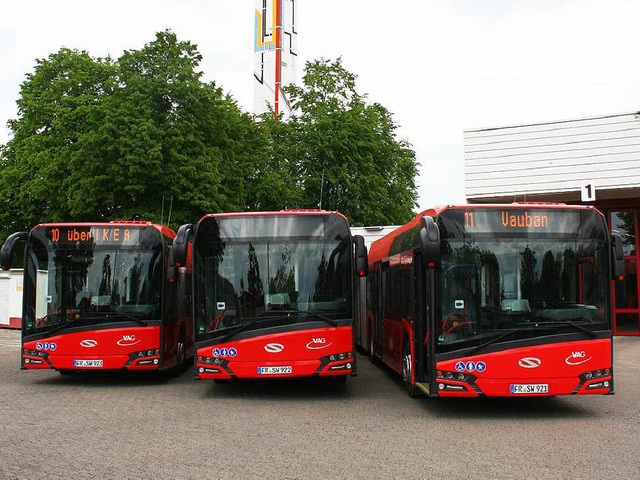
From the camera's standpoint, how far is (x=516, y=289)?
9.41 m

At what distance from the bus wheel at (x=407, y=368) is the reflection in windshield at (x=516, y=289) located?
1.99m

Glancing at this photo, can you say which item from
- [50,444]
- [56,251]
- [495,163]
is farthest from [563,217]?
[495,163]

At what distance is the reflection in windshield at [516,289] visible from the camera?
938cm

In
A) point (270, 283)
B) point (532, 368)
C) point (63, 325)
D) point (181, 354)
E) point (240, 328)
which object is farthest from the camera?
point (181, 354)

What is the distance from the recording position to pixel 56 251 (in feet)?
41.9

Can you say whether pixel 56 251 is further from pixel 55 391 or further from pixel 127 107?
pixel 127 107

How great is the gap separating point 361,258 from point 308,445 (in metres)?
3.95

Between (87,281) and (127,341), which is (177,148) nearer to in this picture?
(87,281)

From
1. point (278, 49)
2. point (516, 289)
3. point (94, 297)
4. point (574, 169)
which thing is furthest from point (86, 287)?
point (278, 49)

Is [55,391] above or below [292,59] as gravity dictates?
below

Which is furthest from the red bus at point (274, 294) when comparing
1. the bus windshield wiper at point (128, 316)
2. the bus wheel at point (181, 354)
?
the bus wheel at point (181, 354)

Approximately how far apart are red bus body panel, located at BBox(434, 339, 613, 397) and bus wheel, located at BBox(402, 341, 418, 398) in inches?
76.3

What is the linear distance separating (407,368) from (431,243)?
315cm

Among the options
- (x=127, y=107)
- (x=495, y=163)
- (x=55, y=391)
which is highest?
(x=127, y=107)
